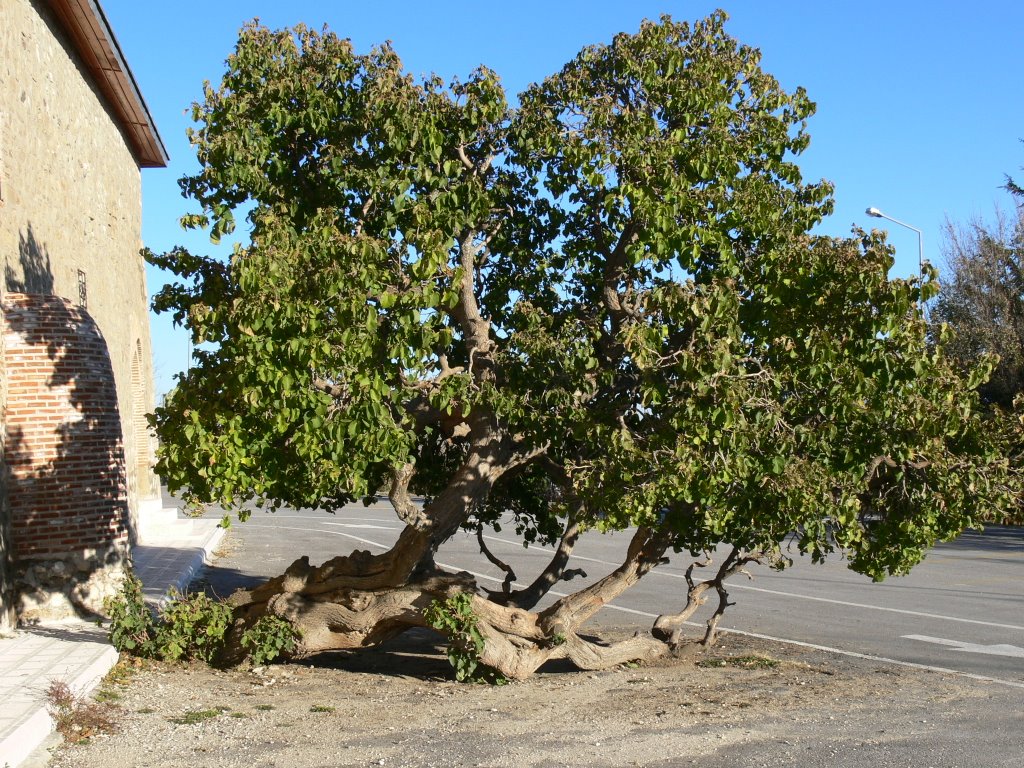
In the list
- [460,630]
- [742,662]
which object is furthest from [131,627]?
[742,662]

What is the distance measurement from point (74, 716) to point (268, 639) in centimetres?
218

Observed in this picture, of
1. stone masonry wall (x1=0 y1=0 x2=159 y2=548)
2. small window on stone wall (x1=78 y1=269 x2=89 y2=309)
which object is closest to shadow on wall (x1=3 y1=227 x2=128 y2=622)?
stone masonry wall (x1=0 y1=0 x2=159 y2=548)

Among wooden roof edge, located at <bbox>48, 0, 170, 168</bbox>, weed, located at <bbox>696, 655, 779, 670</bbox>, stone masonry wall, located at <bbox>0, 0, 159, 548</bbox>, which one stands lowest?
weed, located at <bbox>696, 655, 779, 670</bbox>

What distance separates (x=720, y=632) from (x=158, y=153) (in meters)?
17.7

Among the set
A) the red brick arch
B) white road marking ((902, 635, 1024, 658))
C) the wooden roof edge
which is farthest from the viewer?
the wooden roof edge

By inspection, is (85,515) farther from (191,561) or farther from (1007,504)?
(1007,504)

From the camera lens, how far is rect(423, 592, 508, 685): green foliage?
8.55 m

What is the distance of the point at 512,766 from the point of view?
20.5ft

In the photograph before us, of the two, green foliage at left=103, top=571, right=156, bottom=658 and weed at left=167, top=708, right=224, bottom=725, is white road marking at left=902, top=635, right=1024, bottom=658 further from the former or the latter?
green foliage at left=103, top=571, right=156, bottom=658

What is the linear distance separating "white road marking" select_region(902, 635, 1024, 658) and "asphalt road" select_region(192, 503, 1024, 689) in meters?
0.01

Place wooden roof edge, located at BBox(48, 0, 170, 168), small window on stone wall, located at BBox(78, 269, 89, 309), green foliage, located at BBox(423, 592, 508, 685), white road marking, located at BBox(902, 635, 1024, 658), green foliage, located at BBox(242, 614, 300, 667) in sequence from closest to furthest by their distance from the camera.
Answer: green foliage, located at BBox(423, 592, 508, 685), green foliage, located at BBox(242, 614, 300, 667), white road marking, located at BBox(902, 635, 1024, 658), wooden roof edge, located at BBox(48, 0, 170, 168), small window on stone wall, located at BBox(78, 269, 89, 309)

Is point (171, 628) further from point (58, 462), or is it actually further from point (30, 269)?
point (30, 269)

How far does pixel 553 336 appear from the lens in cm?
828

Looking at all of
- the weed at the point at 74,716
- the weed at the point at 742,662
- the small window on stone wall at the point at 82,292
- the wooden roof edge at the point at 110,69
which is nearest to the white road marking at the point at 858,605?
the weed at the point at 742,662
